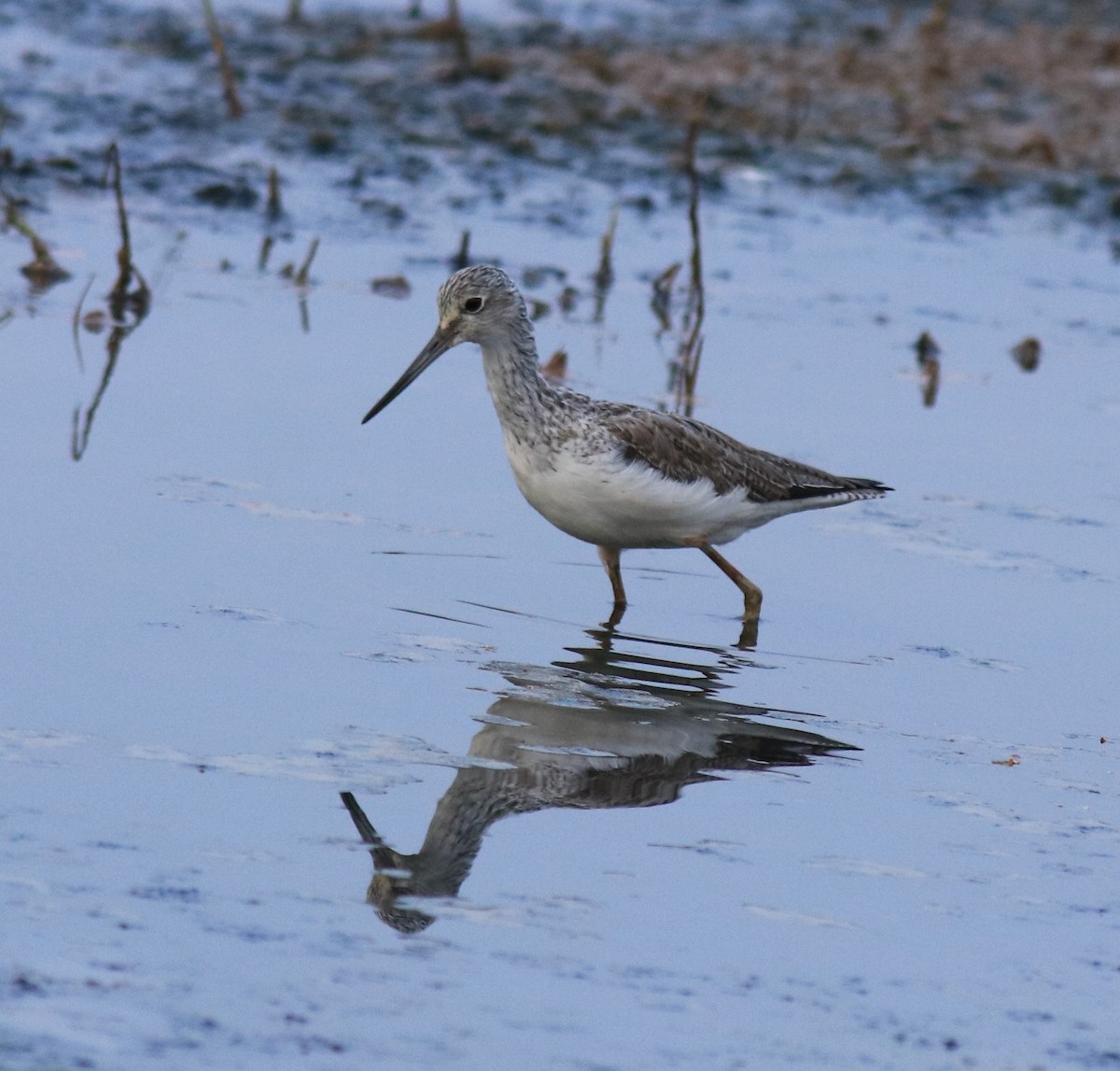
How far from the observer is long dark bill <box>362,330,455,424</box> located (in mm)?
8695

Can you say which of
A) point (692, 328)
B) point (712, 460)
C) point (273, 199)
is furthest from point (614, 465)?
point (273, 199)

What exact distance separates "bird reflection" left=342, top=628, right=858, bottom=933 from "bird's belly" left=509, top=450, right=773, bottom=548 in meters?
0.52

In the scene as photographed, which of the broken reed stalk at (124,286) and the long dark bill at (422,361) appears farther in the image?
the broken reed stalk at (124,286)

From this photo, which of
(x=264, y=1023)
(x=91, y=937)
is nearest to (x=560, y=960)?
(x=264, y=1023)

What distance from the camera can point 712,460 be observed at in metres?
8.48

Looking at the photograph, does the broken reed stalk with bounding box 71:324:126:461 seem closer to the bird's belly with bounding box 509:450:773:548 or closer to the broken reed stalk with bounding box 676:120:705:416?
the bird's belly with bounding box 509:450:773:548

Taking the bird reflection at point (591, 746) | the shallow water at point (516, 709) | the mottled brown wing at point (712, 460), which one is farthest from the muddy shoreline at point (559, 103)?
the bird reflection at point (591, 746)

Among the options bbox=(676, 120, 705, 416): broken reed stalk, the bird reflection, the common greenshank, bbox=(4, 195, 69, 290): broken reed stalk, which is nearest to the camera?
the bird reflection

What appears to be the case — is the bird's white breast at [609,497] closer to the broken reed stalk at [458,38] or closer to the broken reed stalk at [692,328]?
the broken reed stalk at [692,328]

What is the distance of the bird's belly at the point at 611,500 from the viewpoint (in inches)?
312

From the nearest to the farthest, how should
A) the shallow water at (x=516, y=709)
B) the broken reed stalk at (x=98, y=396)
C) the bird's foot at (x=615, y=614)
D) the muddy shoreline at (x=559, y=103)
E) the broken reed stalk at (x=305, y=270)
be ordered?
the shallow water at (x=516, y=709), the bird's foot at (x=615, y=614), the broken reed stalk at (x=98, y=396), the broken reed stalk at (x=305, y=270), the muddy shoreline at (x=559, y=103)

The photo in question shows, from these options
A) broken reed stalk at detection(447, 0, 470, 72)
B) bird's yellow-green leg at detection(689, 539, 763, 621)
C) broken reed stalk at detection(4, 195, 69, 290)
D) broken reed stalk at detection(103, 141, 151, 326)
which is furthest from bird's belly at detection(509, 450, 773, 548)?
Result: broken reed stalk at detection(447, 0, 470, 72)

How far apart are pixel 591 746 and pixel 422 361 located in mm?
2839

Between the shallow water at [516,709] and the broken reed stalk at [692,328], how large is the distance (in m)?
0.17
